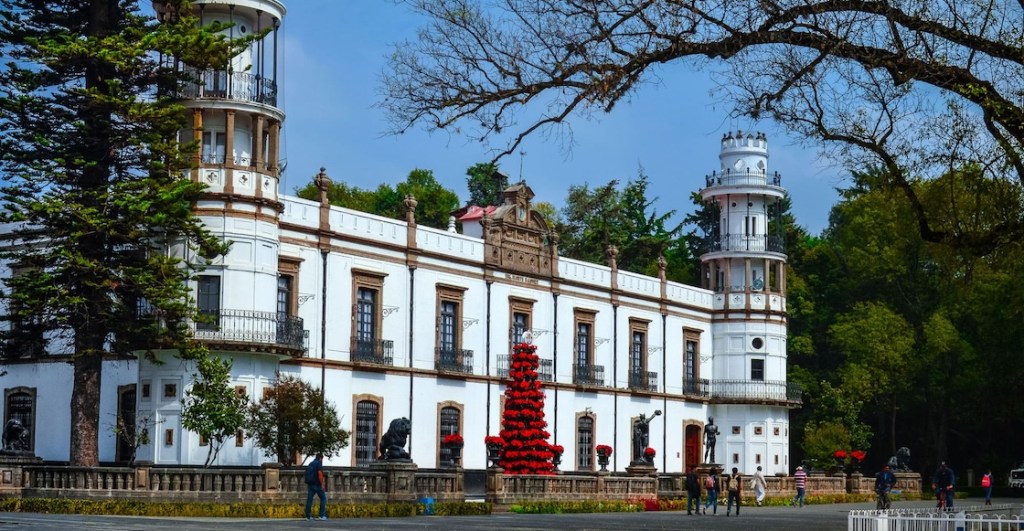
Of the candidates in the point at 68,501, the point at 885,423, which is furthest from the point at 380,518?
the point at 885,423

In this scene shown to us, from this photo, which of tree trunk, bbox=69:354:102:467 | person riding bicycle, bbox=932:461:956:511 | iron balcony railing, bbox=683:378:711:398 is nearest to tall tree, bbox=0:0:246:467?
tree trunk, bbox=69:354:102:467

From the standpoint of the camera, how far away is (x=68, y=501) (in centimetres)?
2972

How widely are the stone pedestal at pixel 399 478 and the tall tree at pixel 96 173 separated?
5.86 m

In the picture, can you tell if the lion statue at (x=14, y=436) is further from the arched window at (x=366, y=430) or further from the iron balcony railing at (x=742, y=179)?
the iron balcony railing at (x=742, y=179)

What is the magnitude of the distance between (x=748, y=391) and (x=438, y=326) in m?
17.7

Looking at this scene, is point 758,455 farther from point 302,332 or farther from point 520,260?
point 302,332

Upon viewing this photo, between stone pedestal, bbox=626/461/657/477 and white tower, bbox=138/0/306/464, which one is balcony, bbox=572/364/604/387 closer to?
stone pedestal, bbox=626/461/657/477

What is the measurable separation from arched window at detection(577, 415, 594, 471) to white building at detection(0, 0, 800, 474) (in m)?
0.09

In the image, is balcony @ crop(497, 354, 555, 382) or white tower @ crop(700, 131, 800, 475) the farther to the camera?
white tower @ crop(700, 131, 800, 475)

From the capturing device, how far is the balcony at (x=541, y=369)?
49406 mm

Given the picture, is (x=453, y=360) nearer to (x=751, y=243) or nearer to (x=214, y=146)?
(x=214, y=146)

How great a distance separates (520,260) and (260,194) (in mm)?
14309

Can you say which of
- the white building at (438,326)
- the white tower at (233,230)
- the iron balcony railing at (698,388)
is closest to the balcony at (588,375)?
the white building at (438,326)

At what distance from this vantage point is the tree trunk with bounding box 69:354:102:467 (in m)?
34.3
